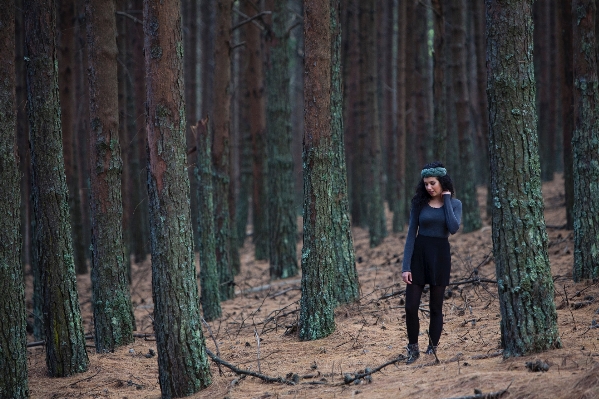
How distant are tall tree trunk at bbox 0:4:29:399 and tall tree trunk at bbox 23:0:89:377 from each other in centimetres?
52

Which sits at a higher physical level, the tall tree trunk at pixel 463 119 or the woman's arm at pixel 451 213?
the tall tree trunk at pixel 463 119

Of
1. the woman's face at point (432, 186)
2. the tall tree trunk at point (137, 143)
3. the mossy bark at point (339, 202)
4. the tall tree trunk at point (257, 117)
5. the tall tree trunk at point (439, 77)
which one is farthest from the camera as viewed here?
the tall tree trunk at point (137, 143)

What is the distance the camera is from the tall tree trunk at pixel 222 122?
11562 millimetres

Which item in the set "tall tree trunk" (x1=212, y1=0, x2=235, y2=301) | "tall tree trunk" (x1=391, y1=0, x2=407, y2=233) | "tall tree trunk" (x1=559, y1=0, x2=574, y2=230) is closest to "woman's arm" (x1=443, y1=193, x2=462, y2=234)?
"tall tree trunk" (x1=559, y1=0, x2=574, y2=230)

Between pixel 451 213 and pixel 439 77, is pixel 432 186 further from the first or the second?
pixel 439 77

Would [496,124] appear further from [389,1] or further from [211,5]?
[211,5]

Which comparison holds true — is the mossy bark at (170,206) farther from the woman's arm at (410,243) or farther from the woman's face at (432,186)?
the woman's face at (432,186)

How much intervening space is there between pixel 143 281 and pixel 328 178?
1042 centimetres

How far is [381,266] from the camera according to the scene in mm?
13609

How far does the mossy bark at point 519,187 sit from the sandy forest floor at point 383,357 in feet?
1.12

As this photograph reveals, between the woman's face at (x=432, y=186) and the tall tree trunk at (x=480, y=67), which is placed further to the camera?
the tall tree trunk at (x=480, y=67)

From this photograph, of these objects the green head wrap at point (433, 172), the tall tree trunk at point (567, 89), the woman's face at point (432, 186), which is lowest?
the woman's face at point (432, 186)

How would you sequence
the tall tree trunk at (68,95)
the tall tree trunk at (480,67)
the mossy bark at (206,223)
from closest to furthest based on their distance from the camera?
the mossy bark at (206,223), the tall tree trunk at (68,95), the tall tree trunk at (480,67)

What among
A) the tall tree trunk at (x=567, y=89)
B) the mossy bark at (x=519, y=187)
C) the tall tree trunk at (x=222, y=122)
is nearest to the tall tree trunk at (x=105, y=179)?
the tall tree trunk at (x=222, y=122)
